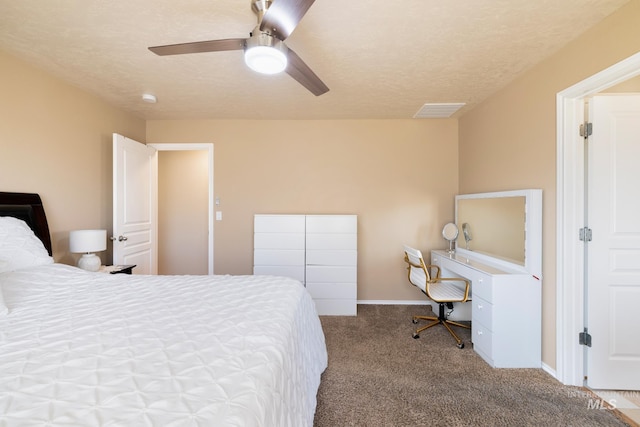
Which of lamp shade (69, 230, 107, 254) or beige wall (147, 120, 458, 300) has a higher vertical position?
beige wall (147, 120, 458, 300)

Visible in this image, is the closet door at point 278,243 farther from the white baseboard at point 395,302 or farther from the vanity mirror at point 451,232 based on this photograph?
the vanity mirror at point 451,232

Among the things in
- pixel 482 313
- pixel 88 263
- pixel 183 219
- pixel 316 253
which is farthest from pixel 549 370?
pixel 183 219

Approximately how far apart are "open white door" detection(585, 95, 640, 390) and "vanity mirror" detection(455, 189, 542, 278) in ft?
1.11

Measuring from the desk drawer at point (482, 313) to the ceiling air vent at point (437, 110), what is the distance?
2.11m

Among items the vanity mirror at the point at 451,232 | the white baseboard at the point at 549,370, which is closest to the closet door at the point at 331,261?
the vanity mirror at the point at 451,232

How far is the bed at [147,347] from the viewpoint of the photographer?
70 cm

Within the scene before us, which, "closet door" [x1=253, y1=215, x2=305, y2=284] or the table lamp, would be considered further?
"closet door" [x1=253, y1=215, x2=305, y2=284]

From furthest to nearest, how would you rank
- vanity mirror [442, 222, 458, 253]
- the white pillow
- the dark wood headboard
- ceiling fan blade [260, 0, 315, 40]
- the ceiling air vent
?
1. vanity mirror [442, 222, 458, 253]
2. the ceiling air vent
3. the dark wood headboard
4. the white pillow
5. ceiling fan blade [260, 0, 315, 40]

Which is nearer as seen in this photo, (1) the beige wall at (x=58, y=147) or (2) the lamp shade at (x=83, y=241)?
(1) the beige wall at (x=58, y=147)

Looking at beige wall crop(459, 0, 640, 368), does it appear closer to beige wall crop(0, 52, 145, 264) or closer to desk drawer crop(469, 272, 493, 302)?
desk drawer crop(469, 272, 493, 302)

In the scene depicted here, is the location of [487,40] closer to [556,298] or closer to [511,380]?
[556,298]

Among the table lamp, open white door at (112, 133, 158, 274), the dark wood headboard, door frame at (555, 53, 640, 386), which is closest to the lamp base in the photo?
the table lamp

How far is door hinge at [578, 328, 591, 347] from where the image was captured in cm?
187

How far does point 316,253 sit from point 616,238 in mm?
2562
